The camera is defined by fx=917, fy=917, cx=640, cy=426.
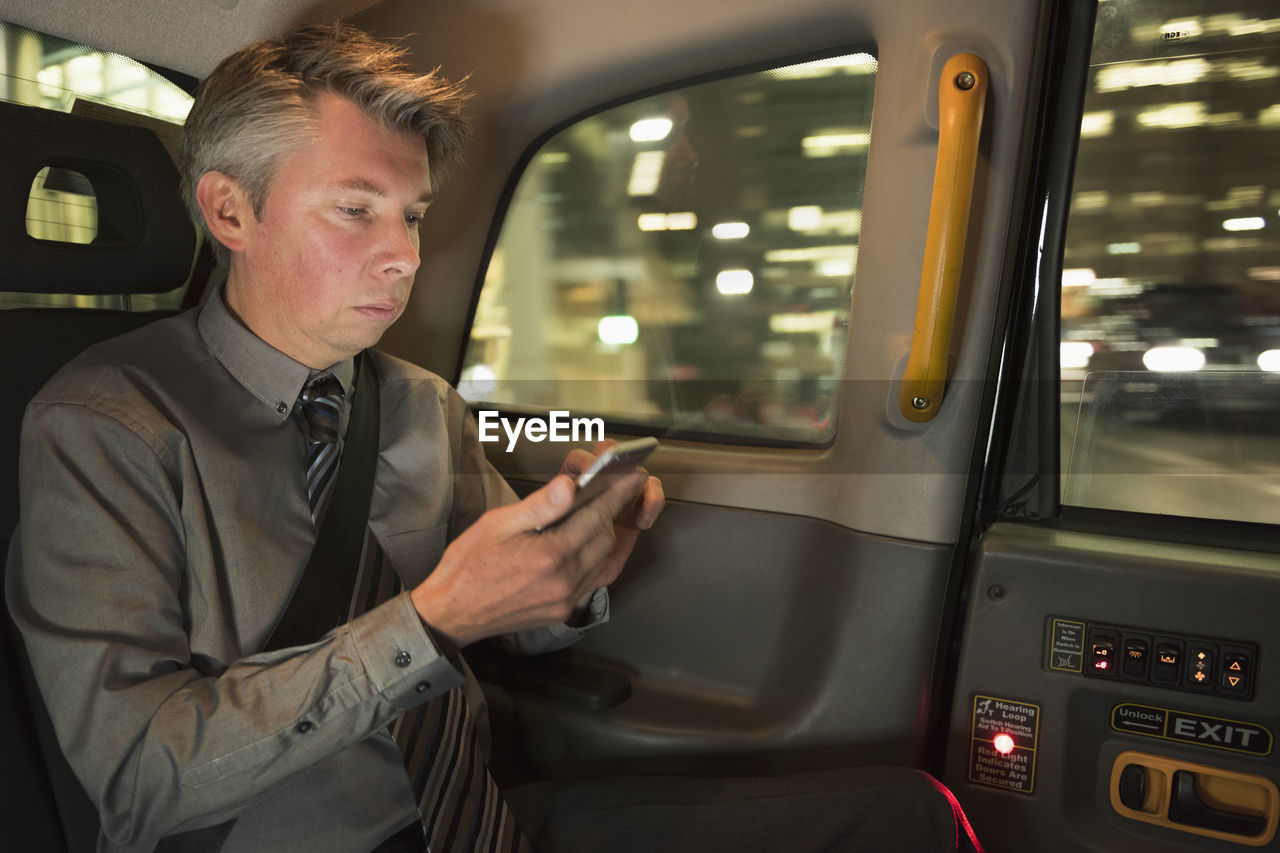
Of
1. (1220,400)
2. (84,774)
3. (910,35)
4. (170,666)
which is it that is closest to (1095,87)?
(910,35)

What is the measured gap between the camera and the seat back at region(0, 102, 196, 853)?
1163mm

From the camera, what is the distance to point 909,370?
149 cm

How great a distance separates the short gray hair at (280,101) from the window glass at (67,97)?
34 centimetres

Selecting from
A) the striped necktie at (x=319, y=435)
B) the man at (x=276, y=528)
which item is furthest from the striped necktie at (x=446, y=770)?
the striped necktie at (x=319, y=435)

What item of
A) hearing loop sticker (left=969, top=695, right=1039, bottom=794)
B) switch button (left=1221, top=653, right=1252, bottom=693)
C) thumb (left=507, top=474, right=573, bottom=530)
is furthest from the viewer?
hearing loop sticker (left=969, top=695, right=1039, bottom=794)

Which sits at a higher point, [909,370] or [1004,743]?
[909,370]

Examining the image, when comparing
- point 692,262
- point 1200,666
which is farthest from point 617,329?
point 1200,666

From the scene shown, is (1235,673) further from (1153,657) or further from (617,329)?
(617,329)

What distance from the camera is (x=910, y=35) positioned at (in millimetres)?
1554

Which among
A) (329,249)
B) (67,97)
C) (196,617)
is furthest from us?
(67,97)

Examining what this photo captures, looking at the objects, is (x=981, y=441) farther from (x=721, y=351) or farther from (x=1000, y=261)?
(x=721, y=351)

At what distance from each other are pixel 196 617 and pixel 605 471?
0.54m

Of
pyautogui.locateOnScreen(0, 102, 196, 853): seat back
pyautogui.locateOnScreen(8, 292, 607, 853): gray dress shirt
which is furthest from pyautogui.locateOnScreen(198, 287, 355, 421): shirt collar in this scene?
pyautogui.locateOnScreen(0, 102, 196, 853): seat back
